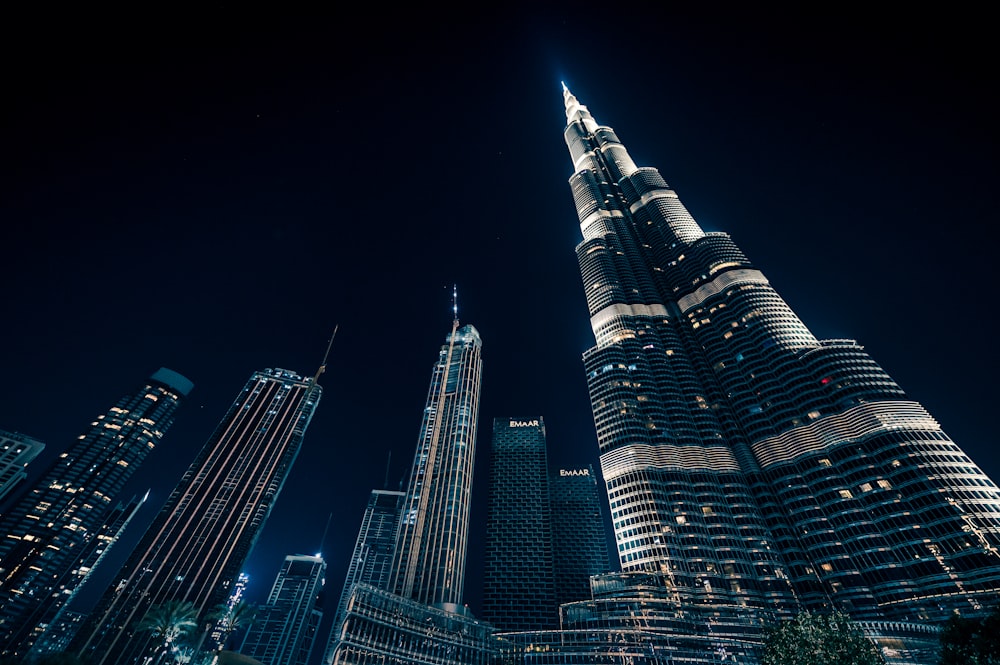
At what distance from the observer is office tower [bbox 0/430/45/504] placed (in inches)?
6501

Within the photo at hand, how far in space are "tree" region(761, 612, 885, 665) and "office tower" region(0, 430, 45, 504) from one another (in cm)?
23803

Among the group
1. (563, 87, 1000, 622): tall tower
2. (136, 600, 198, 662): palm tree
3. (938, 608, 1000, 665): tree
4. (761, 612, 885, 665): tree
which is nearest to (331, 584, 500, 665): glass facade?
(136, 600, 198, 662): palm tree

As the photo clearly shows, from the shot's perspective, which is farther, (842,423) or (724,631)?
(842,423)

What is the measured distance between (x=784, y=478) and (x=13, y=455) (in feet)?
886

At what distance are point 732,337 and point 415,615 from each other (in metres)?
148

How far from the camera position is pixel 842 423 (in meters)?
131

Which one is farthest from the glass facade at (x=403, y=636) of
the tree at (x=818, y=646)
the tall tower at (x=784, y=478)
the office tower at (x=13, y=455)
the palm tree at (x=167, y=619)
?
the office tower at (x=13, y=455)

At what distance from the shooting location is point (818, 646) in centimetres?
5547

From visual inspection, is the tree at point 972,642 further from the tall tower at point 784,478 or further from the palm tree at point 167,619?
the palm tree at point 167,619

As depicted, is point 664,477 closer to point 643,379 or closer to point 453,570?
point 643,379

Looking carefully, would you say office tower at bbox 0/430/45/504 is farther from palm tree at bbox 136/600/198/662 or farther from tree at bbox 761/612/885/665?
tree at bbox 761/612/885/665

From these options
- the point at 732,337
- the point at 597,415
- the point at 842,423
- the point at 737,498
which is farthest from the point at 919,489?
the point at 597,415

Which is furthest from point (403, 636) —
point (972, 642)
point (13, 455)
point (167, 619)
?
point (13, 455)

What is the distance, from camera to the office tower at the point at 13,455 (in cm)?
16512
